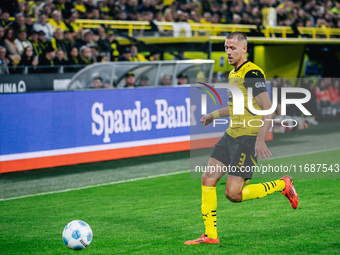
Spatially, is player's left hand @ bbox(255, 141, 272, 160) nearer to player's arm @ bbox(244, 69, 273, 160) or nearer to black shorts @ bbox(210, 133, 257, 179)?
player's arm @ bbox(244, 69, 273, 160)

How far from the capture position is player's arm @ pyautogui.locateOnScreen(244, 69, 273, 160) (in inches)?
219

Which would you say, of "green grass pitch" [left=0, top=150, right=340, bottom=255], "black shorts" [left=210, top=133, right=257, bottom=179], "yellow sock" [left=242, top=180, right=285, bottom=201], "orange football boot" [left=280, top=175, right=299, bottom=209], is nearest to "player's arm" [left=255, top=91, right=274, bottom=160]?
"black shorts" [left=210, top=133, right=257, bottom=179]

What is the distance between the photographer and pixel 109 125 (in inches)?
478

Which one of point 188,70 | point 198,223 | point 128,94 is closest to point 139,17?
point 188,70

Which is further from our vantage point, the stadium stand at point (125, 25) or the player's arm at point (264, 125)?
the stadium stand at point (125, 25)

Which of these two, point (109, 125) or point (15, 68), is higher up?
point (15, 68)

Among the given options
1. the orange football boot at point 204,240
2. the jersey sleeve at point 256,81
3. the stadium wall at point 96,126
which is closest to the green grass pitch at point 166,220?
the orange football boot at point 204,240

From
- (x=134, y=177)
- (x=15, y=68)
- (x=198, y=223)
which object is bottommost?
(x=134, y=177)

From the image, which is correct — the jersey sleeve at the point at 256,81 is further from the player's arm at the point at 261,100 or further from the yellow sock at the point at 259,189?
the yellow sock at the point at 259,189

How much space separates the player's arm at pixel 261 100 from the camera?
5573 millimetres

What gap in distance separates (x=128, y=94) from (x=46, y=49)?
225 centimetres

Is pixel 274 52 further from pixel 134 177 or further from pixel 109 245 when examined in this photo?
pixel 109 245

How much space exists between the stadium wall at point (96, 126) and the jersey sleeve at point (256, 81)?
249 inches

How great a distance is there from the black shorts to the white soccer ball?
1507 millimetres
